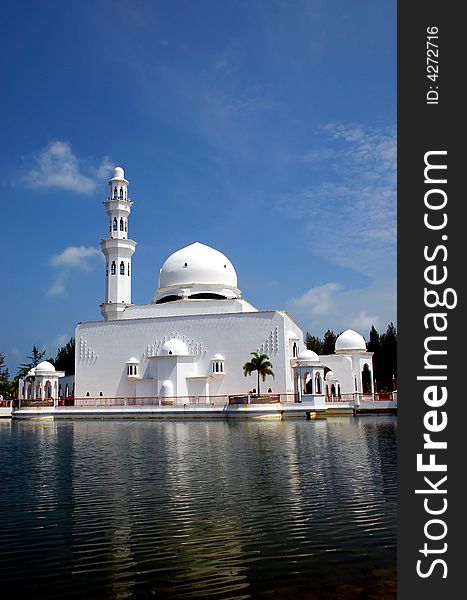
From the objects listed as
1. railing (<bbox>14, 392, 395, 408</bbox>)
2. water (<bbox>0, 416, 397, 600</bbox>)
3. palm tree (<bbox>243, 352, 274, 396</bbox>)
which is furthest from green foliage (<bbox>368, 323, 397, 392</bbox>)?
water (<bbox>0, 416, 397, 600</bbox>)

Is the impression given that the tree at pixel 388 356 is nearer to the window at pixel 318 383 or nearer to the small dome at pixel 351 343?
the small dome at pixel 351 343

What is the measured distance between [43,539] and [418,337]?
19.3 feet

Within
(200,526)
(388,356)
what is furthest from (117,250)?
(200,526)

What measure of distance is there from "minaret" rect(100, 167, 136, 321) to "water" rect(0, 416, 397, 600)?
98.7ft

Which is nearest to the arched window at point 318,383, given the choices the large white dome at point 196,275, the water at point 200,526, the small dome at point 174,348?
the small dome at point 174,348

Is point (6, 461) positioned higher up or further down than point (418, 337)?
further down

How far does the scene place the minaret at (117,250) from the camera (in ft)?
151

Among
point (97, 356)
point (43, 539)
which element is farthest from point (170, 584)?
point (97, 356)

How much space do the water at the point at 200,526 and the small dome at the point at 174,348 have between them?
25.1 metres

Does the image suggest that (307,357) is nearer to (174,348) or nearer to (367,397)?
(367,397)

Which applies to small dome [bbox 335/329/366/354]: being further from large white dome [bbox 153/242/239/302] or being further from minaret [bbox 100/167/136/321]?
minaret [bbox 100/167/136/321]

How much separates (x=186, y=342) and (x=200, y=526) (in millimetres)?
35178

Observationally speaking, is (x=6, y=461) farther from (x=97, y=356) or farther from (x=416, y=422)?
(x=97, y=356)

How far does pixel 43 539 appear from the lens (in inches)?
333
